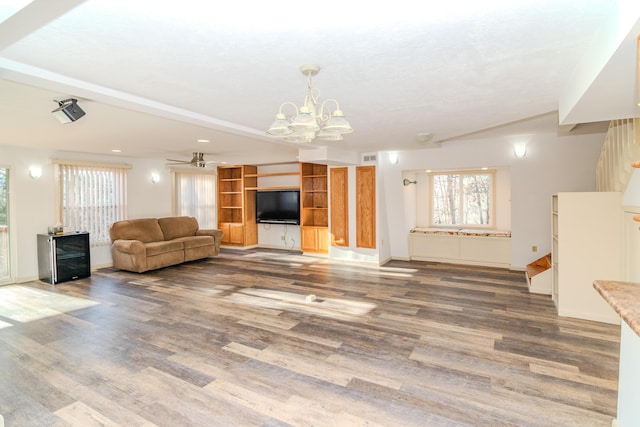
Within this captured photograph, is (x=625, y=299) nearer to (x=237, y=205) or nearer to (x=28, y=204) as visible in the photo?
(x=28, y=204)

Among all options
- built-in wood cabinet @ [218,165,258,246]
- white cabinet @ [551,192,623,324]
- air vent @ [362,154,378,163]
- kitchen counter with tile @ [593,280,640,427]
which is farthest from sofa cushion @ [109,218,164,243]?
kitchen counter with tile @ [593,280,640,427]

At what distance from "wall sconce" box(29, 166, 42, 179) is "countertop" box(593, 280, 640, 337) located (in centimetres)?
772

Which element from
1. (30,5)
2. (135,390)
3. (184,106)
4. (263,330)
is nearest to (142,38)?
(30,5)

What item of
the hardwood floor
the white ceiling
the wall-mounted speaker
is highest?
the white ceiling

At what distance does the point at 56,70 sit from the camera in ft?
8.00

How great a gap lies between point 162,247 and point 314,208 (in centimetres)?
359

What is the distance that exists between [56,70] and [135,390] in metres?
2.40

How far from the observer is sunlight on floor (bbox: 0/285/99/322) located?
4176 millimetres

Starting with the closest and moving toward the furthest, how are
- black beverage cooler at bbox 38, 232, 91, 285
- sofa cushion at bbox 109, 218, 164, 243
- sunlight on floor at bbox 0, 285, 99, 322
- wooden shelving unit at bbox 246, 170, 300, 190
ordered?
sunlight on floor at bbox 0, 285, 99, 322 < black beverage cooler at bbox 38, 232, 91, 285 < sofa cushion at bbox 109, 218, 164, 243 < wooden shelving unit at bbox 246, 170, 300, 190

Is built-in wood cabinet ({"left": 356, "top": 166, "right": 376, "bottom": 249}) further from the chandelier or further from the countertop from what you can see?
the countertop

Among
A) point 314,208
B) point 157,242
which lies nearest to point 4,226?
point 157,242

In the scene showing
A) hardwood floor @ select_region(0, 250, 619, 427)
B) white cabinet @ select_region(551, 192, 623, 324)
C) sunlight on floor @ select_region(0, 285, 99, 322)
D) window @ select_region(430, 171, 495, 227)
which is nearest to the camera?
hardwood floor @ select_region(0, 250, 619, 427)

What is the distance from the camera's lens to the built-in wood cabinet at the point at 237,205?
30.2 ft

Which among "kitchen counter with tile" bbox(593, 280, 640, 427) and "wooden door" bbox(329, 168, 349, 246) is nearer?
"kitchen counter with tile" bbox(593, 280, 640, 427)
